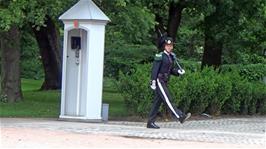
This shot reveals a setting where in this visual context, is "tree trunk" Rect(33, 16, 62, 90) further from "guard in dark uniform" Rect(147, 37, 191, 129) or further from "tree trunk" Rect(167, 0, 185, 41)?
"guard in dark uniform" Rect(147, 37, 191, 129)

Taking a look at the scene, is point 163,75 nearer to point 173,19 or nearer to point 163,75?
point 163,75

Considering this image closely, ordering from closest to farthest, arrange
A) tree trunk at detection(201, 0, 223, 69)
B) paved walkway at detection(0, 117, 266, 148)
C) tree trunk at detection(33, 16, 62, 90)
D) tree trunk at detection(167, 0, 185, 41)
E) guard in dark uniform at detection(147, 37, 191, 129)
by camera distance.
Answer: paved walkway at detection(0, 117, 266, 148) → guard in dark uniform at detection(147, 37, 191, 129) → tree trunk at detection(201, 0, 223, 69) → tree trunk at detection(167, 0, 185, 41) → tree trunk at detection(33, 16, 62, 90)

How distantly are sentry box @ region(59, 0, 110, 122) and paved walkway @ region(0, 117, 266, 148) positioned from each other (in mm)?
551

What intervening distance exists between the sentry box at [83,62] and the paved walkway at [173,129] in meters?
0.55

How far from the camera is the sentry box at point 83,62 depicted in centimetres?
1602

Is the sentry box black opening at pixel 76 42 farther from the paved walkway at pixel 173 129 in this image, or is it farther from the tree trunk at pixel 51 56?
the tree trunk at pixel 51 56

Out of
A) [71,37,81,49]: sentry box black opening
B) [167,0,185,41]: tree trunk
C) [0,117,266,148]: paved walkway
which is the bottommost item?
[0,117,266,148]: paved walkway

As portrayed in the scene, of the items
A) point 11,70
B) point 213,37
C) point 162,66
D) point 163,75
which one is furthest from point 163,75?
point 213,37

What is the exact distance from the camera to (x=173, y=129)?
14.6 m

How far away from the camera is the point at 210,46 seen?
27.4 meters

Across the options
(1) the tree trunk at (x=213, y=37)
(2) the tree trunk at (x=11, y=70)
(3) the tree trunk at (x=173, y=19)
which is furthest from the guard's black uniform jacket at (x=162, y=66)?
(3) the tree trunk at (x=173, y=19)

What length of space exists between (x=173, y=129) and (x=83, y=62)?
3127mm

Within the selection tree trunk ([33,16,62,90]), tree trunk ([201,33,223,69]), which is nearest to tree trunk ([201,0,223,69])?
tree trunk ([201,33,223,69])

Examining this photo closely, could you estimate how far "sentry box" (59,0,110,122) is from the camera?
16016 mm
